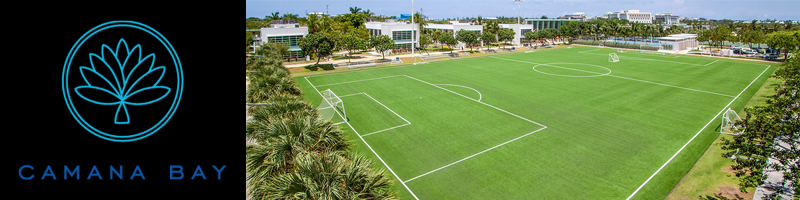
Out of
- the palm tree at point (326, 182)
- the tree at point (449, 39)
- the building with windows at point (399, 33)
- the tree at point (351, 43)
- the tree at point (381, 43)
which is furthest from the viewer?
the building with windows at point (399, 33)

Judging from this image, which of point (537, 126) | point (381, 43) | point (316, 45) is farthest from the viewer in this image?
point (381, 43)

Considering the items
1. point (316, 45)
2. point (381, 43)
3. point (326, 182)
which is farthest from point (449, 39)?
point (326, 182)

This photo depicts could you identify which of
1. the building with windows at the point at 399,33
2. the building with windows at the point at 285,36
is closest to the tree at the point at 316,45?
the building with windows at the point at 285,36

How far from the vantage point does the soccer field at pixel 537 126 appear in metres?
17.9
